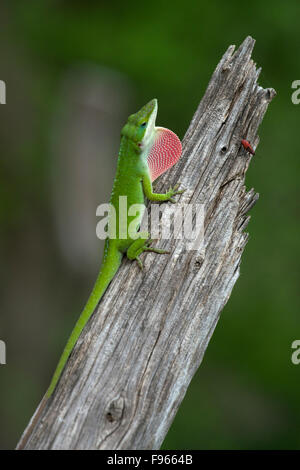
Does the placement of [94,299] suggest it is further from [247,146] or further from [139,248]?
[247,146]

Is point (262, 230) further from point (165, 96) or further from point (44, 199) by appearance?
point (44, 199)

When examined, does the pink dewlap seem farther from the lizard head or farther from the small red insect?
the small red insect

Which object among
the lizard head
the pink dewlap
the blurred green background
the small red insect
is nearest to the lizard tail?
the pink dewlap

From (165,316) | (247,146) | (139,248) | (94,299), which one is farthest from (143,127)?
(165,316)

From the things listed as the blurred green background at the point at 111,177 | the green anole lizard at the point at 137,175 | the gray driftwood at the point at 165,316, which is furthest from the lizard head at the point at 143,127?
the blurred green background at the point at 111,177

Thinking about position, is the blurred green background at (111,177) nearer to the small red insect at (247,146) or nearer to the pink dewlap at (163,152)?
the pink dewlap at (163,152)

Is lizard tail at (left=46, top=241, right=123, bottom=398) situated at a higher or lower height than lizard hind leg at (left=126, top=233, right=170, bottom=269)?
lower

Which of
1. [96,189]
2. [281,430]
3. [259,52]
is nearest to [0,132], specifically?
[96,189]

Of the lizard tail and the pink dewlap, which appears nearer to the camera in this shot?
the lizard tail
